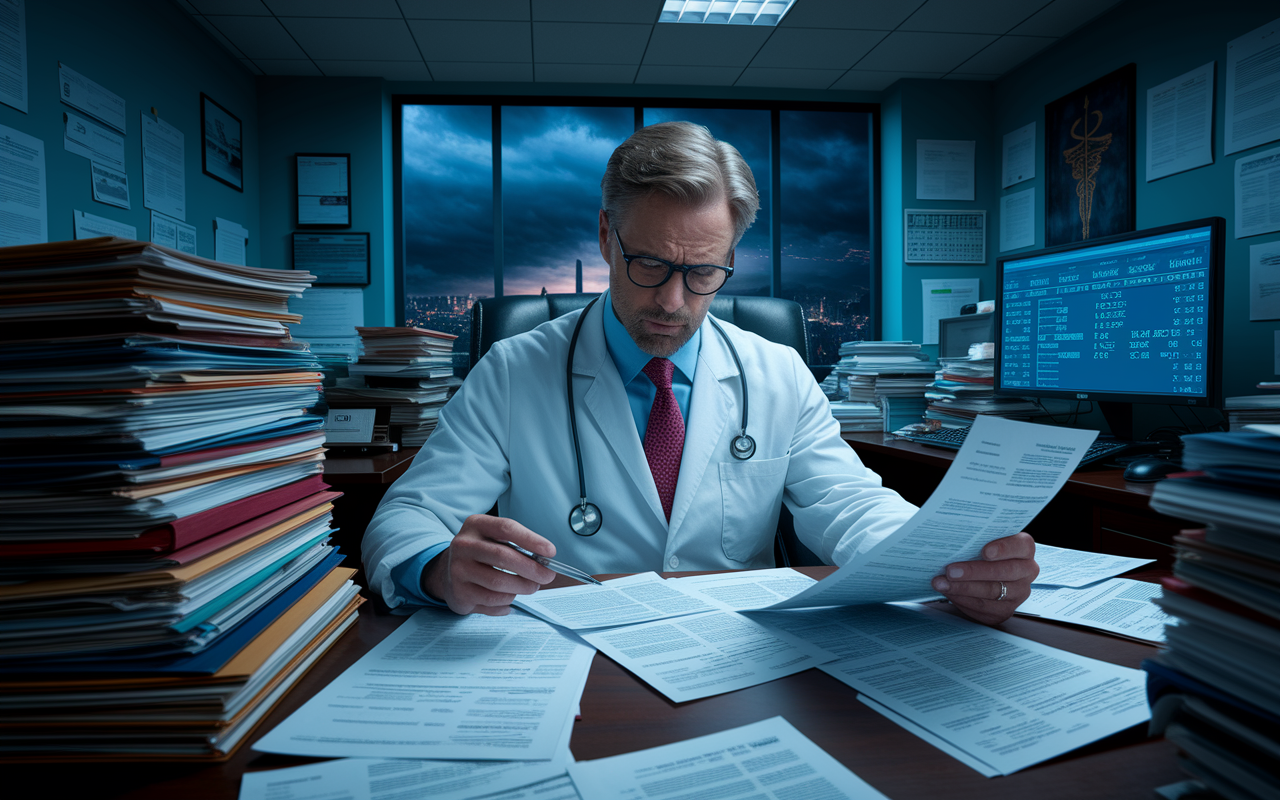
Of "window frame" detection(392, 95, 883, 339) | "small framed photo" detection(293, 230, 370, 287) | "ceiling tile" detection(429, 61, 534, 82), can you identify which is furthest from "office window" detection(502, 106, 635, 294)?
"small framed photo" detection(293, 230, 370, 287)

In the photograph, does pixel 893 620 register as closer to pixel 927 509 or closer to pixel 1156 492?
pixel 927 509

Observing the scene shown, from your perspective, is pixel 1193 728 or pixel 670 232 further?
pixel 670 232

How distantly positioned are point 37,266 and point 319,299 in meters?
3.37

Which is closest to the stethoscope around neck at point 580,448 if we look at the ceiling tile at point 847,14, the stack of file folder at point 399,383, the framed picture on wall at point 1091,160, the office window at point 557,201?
the stack of file folder at point 399,383

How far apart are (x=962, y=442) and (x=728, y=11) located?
91.3 inches

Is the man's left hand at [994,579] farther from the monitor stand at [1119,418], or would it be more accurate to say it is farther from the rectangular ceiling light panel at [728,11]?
the rectangular ceiling light panel at [728,11]

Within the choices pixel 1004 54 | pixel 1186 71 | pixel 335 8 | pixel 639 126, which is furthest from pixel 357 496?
pixel 1004 54

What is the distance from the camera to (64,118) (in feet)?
7.20

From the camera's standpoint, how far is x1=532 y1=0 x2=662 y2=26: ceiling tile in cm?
277

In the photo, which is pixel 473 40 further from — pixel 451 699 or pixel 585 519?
pixel 451 699

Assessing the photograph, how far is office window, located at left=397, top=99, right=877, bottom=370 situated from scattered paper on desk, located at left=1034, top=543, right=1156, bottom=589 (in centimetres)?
315

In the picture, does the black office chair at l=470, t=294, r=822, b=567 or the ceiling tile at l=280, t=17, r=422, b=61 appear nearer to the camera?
the black office chair at l=470, t=294, r=822, b=567

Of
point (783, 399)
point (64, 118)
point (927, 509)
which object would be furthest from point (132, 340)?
point (64, 118)

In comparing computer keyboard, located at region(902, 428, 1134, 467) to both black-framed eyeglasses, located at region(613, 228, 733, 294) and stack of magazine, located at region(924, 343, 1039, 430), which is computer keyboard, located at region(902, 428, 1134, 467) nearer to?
stack of magazine, located at region(924, 343, 1039, 430)
